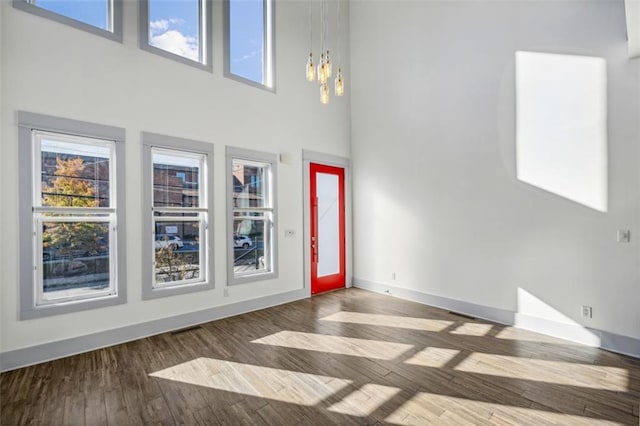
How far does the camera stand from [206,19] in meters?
4.40

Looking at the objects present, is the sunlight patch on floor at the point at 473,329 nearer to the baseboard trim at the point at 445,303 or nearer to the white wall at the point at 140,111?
the baseboard trim at the point at 445,303

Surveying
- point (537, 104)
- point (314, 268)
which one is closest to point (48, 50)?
point (314, 268)

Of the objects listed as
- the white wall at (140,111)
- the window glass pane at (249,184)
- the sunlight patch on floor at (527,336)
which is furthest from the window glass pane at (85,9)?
the sunlight patch on floor at (527,336)

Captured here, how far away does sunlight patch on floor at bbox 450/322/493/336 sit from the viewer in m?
3.82

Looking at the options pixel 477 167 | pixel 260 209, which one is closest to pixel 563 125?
pixel 477 167

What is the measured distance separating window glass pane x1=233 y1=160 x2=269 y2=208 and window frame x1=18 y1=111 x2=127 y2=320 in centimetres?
152

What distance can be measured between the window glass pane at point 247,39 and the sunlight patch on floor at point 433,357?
4498 millimetres

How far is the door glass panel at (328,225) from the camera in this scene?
5.83m

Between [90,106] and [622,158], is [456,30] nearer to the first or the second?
[622,158]

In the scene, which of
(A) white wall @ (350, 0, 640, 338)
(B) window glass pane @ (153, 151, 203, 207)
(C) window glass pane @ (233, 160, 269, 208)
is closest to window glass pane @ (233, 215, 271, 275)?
(C) window glass pane @ (233, 160, 269, 208)

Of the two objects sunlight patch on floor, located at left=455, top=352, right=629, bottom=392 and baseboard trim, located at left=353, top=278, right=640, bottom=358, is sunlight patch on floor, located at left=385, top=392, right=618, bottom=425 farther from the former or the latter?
baseboard trim, located at left=353, top=278, right=640, bottom=358

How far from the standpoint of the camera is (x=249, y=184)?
4.94 m

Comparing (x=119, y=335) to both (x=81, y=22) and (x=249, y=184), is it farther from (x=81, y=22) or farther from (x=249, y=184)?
(x=81, y=22)

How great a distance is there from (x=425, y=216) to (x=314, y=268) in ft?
7.04
